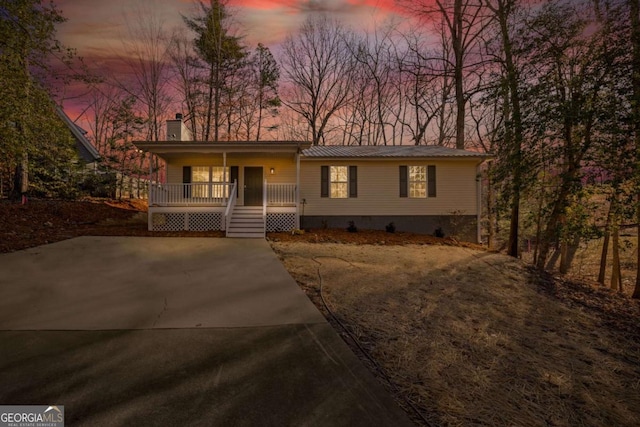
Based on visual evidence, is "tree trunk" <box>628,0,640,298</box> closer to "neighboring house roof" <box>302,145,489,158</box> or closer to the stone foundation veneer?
"neighboring house roof" <box>302,145,489,158</box>

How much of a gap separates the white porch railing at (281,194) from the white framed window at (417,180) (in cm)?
550

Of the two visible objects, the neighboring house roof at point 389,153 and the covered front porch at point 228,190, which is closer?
the covered front porch at point 228,190

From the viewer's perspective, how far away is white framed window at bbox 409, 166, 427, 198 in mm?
13516

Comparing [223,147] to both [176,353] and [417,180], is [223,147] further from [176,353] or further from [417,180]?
[176,353]

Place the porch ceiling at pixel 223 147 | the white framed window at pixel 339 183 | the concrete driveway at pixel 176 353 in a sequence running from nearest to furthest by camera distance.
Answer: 1. the concrete driveway at pixel 176 353
2. the porch ceiling at pixel 223 147
3. the white framed window at pixel 339 183

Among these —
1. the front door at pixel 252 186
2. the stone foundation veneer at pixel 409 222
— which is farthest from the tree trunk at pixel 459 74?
the front door at pixel 252 186

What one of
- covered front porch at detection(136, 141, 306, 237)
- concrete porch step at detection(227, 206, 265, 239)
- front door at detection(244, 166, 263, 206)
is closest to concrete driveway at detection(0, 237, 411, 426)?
concrete porch step at detection(227, 206, 265, 239)

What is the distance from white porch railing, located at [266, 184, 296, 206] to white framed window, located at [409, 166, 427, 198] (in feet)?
18.0

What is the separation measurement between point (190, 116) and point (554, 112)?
22429mm

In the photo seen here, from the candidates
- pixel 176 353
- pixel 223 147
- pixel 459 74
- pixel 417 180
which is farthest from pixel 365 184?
pixel 176 353

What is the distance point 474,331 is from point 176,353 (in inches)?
153

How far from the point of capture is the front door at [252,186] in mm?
13742

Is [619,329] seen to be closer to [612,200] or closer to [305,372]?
[612,200]

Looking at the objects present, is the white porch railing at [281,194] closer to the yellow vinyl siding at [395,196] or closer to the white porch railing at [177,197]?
the yellow vinyl siding at [395,196]
